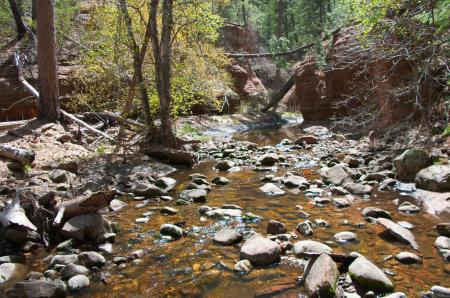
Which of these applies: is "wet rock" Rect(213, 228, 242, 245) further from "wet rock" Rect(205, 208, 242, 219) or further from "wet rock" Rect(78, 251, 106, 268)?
"wet rock" Rect(78, 251, 106, 268)

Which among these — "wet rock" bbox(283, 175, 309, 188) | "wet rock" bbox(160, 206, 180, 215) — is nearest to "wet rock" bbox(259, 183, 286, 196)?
"wet rock" bbox(283, 175, 309, 188)

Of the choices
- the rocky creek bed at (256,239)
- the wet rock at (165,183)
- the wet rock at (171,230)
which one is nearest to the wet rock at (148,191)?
the rocky creek bed at (256,239)

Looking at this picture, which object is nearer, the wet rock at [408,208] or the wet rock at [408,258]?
the wet rock at [408,258]

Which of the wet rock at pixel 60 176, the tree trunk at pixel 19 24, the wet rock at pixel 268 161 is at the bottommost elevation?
the wet rock at pixel 268 161

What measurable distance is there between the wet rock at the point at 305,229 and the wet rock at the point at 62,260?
10.4 ft

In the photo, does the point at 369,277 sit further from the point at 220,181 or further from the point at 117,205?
the point at 220,181

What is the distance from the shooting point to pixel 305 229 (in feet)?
19.4

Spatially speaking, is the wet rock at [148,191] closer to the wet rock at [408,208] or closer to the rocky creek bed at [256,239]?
the rocky creek bed at [256,239]

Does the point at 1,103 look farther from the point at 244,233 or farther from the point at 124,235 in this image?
the point at 244,233

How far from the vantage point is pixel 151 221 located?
6.72 metres

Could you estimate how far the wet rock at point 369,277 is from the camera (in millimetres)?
4227

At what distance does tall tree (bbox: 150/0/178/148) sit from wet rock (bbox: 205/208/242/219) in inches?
210

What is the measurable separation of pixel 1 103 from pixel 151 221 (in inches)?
516

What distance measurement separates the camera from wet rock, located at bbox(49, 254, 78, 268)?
4934 millimetres
